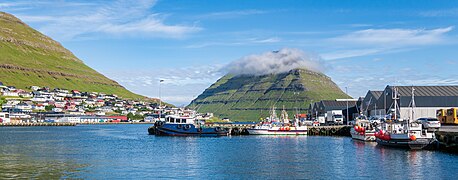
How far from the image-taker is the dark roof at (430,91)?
11794 centimetres

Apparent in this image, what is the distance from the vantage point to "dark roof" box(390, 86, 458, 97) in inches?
4643

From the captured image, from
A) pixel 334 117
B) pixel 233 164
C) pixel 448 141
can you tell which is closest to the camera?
pixel 233 164

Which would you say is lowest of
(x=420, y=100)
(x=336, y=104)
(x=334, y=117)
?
(x=334, y=117)

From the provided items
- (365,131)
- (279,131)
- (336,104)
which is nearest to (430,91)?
(279,131)

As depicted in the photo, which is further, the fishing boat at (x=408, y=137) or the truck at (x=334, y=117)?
the truck at (x=334, y=117)

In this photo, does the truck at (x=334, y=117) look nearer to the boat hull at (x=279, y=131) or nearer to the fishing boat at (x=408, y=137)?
the boat hull at (x=279, y=131)

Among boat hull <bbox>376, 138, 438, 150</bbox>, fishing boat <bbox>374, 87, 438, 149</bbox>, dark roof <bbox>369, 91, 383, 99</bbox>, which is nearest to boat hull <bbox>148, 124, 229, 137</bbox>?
fishing boat <bbox>374, 87, 438, 149</bbox>

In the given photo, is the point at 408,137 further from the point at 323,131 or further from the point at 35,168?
the point at 323,131

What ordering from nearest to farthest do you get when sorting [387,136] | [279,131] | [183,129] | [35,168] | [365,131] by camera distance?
[35,168] < [387,136] < [365,131] < [183,129] < [279,131]

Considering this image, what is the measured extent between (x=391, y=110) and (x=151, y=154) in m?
64.8

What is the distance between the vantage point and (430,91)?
120 m

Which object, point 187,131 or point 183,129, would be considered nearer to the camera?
point 187,131

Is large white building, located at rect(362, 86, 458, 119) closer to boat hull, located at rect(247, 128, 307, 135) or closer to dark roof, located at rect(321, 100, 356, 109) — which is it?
boat hull, located at rect(247, 128, 307, 135)

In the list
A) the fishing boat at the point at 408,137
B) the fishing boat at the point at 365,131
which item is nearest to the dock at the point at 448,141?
the fishing boat at the point at 408,137
